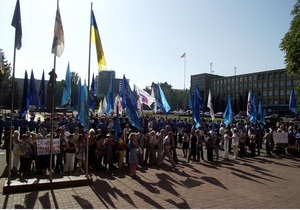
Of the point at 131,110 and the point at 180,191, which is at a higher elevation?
the point at 131,110

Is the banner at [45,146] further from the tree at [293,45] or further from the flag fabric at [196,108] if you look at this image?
the tree at [293,45]

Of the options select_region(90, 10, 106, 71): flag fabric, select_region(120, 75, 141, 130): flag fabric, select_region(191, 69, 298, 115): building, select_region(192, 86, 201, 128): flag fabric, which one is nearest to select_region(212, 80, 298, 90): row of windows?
select_region(191, 69, 298, 115): building

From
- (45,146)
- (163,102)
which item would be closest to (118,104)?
(45,146)

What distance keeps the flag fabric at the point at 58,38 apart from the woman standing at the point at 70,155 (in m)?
3.75

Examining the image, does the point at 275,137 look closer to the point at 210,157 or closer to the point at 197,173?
the point at 210,157

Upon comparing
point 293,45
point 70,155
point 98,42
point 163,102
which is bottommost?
point 70,155

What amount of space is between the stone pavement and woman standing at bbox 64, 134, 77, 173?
3.75ft

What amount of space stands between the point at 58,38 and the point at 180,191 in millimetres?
7132

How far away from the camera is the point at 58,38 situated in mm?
9922

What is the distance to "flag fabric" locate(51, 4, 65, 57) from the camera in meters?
9.87

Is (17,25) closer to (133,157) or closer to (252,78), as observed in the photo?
(133,157)

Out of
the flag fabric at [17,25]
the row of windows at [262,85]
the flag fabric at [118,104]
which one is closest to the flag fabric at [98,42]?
the flag fabric at [118,104]

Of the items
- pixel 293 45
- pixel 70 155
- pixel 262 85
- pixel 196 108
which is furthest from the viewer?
pixel 262 85

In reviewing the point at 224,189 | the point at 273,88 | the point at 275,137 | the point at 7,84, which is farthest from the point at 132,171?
the point at 273,88
